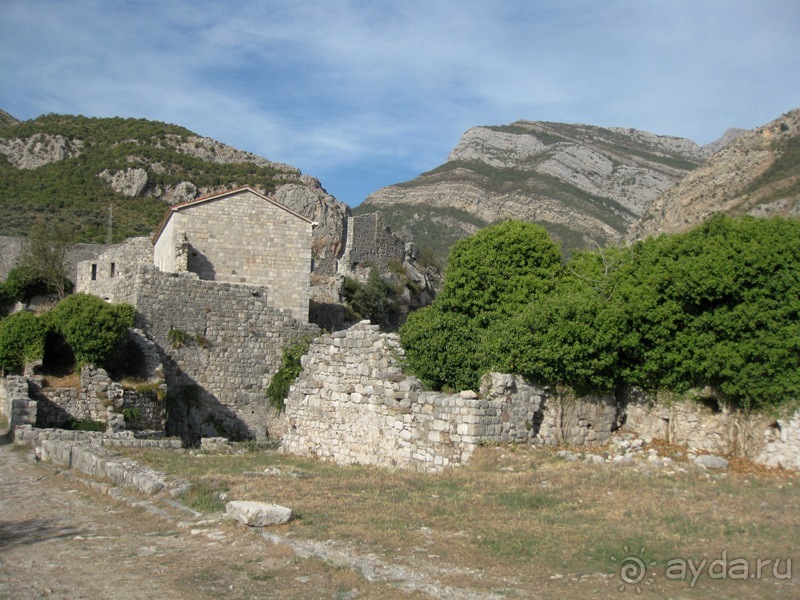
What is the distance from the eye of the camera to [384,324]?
33.5 m

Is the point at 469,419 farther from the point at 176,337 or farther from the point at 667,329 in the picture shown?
the point at 176,337

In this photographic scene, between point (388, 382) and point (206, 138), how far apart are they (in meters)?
64.3

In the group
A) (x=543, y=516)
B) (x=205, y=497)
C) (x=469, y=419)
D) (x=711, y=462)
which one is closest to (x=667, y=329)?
(x=711, y=462)

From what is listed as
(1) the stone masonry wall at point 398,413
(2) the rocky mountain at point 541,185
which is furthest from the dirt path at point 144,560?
(2) the rocky mountain at point 541,185

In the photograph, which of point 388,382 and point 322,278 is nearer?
point 388,382

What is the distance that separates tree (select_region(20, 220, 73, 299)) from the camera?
33094 millimetres

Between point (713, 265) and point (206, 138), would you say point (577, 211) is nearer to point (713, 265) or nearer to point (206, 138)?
point (206, 138)

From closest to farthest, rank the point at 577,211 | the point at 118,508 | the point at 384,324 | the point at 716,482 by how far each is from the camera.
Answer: the point at 118,508 → the point at 716,482 → the point at 384,324 → the point at 577,211

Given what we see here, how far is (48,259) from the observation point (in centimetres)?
3391

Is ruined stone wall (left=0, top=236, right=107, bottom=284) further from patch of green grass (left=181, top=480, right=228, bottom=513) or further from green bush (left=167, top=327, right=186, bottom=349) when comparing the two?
patch of green grass (left=181, top=480, right=228, bottom=513)

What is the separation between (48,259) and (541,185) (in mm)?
55970

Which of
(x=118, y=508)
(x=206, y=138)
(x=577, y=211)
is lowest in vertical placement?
(x=118, y=508)

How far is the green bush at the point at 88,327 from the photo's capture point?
20828 mm

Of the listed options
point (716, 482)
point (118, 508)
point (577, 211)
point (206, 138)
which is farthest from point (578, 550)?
point (206, 138)
